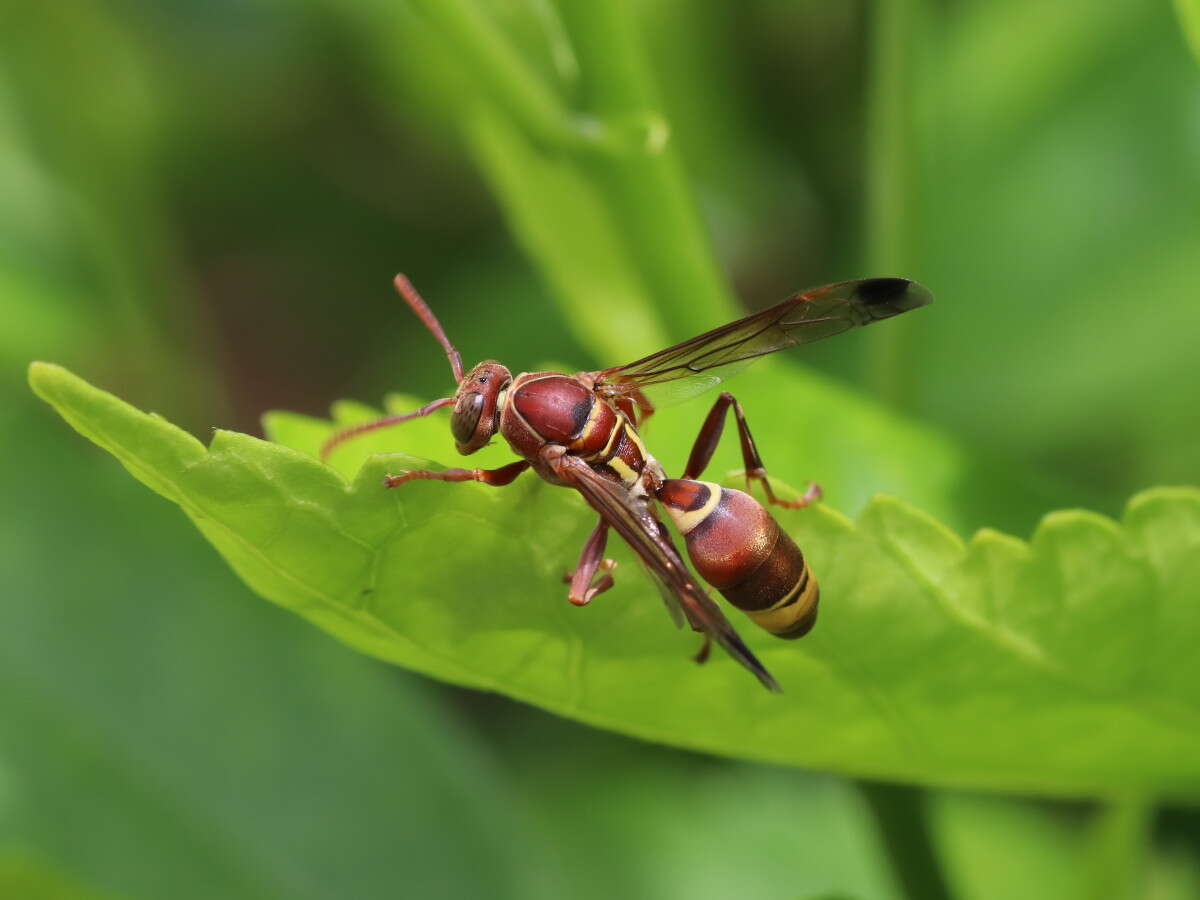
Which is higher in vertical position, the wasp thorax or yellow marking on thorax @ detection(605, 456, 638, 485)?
the wasp thorax

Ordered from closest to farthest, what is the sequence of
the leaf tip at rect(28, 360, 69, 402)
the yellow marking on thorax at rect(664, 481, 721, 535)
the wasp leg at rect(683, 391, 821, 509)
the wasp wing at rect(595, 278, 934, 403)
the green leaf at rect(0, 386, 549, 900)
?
the leaf tip at rect(28, 360, 69, 402) → the wasp leg at rect(683, 391, 821, 509) → the yellow marking on thorax at rect(664, 481, 721, 535) → the wasp wing at rect(595, 278, 934, 403) → the green leaf at rect(0, 386, 549, 900)

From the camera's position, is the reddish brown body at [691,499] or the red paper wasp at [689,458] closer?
the red paper wasp at [689,458]

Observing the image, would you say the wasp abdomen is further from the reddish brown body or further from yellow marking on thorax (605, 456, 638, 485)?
yellow marking on thorax (605, 456, 638, 485)

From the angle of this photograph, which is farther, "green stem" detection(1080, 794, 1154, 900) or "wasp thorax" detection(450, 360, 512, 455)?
"green stem" detection(1080, 794, 1154, 900)

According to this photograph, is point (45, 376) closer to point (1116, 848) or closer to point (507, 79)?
point (507, 79)

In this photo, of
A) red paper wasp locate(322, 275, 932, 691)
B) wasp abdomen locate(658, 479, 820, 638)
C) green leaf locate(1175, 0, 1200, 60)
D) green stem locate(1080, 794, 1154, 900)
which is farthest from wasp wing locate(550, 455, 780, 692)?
green stem locate(1080, 794, 1154, 900)

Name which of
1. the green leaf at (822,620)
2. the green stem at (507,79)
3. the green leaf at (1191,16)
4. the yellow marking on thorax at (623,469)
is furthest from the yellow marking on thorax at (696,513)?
the green leaf at (1191,16)

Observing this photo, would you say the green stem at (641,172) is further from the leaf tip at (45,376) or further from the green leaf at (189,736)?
the green leaf at (189,736)
